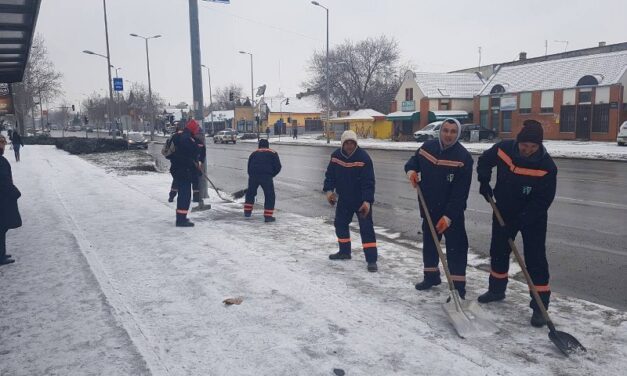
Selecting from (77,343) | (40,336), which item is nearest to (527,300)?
(77,343)

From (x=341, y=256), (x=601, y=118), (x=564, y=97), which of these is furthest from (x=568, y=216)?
(x=564, y=97)

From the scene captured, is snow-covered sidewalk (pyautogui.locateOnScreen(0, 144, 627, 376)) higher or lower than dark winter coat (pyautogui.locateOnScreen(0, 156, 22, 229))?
lower

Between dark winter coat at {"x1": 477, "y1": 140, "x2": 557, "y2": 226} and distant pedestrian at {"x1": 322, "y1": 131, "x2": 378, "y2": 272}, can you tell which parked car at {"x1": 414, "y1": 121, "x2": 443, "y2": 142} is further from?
dark winter coat at {"x1": 477, "y1": 140, "x2": 557, "y2": 226}

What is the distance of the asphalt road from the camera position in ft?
17.8

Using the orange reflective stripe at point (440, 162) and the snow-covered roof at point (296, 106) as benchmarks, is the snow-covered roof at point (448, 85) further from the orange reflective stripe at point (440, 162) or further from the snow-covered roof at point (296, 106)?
the orange reflective stripe at point (440, 162)

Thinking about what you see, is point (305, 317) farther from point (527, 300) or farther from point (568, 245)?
point (568, 245)

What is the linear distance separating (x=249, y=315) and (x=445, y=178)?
7.37ft

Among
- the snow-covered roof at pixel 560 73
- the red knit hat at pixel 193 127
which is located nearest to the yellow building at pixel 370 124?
the snow-covered roof at pixel 560 73

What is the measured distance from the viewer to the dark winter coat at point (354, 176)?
552 cm

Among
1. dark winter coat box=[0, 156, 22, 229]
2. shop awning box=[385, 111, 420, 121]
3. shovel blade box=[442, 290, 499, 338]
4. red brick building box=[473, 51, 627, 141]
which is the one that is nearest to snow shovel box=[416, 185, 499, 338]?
shovel blade box=[442, 290, 499, 338]

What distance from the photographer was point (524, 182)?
400cm

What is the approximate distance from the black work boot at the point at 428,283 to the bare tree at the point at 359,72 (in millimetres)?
50975

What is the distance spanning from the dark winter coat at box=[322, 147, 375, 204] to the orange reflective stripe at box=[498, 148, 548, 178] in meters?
1.68

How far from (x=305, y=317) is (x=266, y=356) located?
28.4 inches
